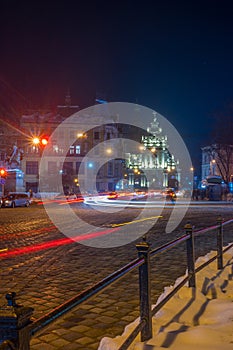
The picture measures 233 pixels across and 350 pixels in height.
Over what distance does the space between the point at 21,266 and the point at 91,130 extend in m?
75.9

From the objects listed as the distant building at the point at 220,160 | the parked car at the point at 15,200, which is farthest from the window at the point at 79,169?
the parked car at the point at 15,200

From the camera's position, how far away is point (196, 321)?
4809 mm

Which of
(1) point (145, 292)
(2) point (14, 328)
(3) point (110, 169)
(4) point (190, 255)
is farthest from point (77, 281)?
(3) point (110, 169)

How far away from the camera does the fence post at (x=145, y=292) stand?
398 cm

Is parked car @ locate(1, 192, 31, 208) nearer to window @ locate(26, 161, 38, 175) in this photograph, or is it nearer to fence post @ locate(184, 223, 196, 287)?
fence post @ locate(184, 223, 196, 287)

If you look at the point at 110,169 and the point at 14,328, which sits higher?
the point at 110,169

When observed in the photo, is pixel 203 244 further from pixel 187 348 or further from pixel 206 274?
pixel 187 348

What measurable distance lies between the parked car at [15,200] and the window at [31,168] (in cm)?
3889

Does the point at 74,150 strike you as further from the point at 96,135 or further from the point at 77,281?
the point at 77,281

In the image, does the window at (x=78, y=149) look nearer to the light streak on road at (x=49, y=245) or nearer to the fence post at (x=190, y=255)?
the light streak on road at (x=49, y=245)

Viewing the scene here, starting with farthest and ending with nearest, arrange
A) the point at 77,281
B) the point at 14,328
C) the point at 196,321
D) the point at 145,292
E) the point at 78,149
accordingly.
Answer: the point at 78,149, the point at 77,281, the point at 196,321, the point at 145,292, the point at 14,328

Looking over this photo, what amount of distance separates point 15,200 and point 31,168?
41265 millimetres

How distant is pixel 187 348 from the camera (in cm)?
383

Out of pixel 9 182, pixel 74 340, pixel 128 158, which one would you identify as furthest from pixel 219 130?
pixel 128 158
